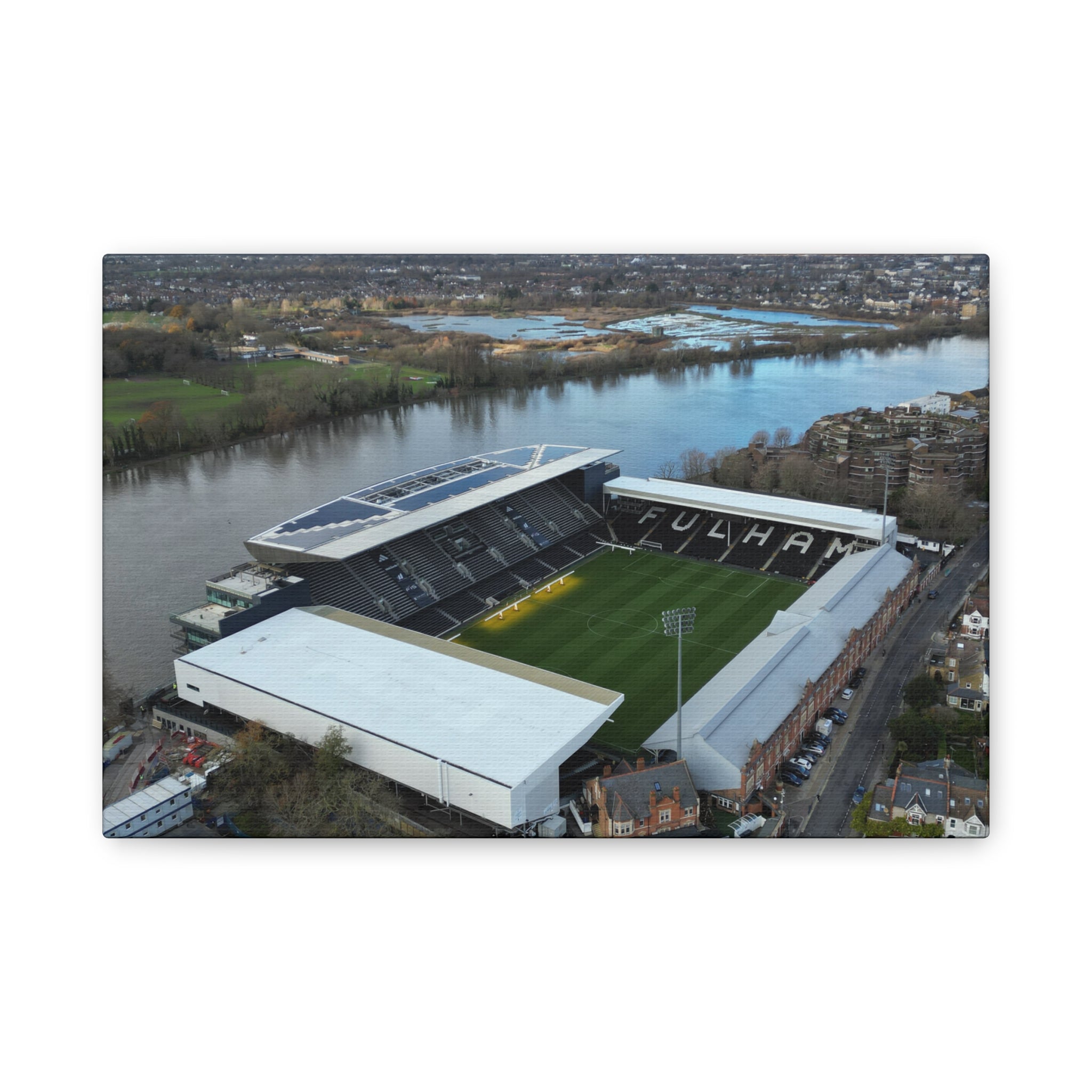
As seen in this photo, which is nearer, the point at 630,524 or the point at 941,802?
the point at 941,802

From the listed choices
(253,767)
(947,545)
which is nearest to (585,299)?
(253,767)

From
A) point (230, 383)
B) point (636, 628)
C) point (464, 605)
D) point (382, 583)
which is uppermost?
point (230, 383)

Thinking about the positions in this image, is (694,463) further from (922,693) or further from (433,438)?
(922,693)

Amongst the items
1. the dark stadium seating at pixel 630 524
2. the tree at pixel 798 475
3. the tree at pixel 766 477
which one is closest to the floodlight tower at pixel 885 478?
the tree at pixel 798 475

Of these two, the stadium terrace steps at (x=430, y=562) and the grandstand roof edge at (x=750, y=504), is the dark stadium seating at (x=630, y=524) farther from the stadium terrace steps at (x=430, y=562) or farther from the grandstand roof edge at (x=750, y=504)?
the stadium terrace steps at (x=430, y=562)

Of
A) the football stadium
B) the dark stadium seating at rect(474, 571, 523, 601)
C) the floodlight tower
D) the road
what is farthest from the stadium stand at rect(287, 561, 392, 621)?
Answer: the floodlight tower

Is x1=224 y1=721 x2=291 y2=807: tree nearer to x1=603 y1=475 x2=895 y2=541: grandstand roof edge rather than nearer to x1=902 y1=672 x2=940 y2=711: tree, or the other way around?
x1=902 y1=672 x2=940 y2=711: tree

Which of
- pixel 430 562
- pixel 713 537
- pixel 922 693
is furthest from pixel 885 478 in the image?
pixel 430 562
